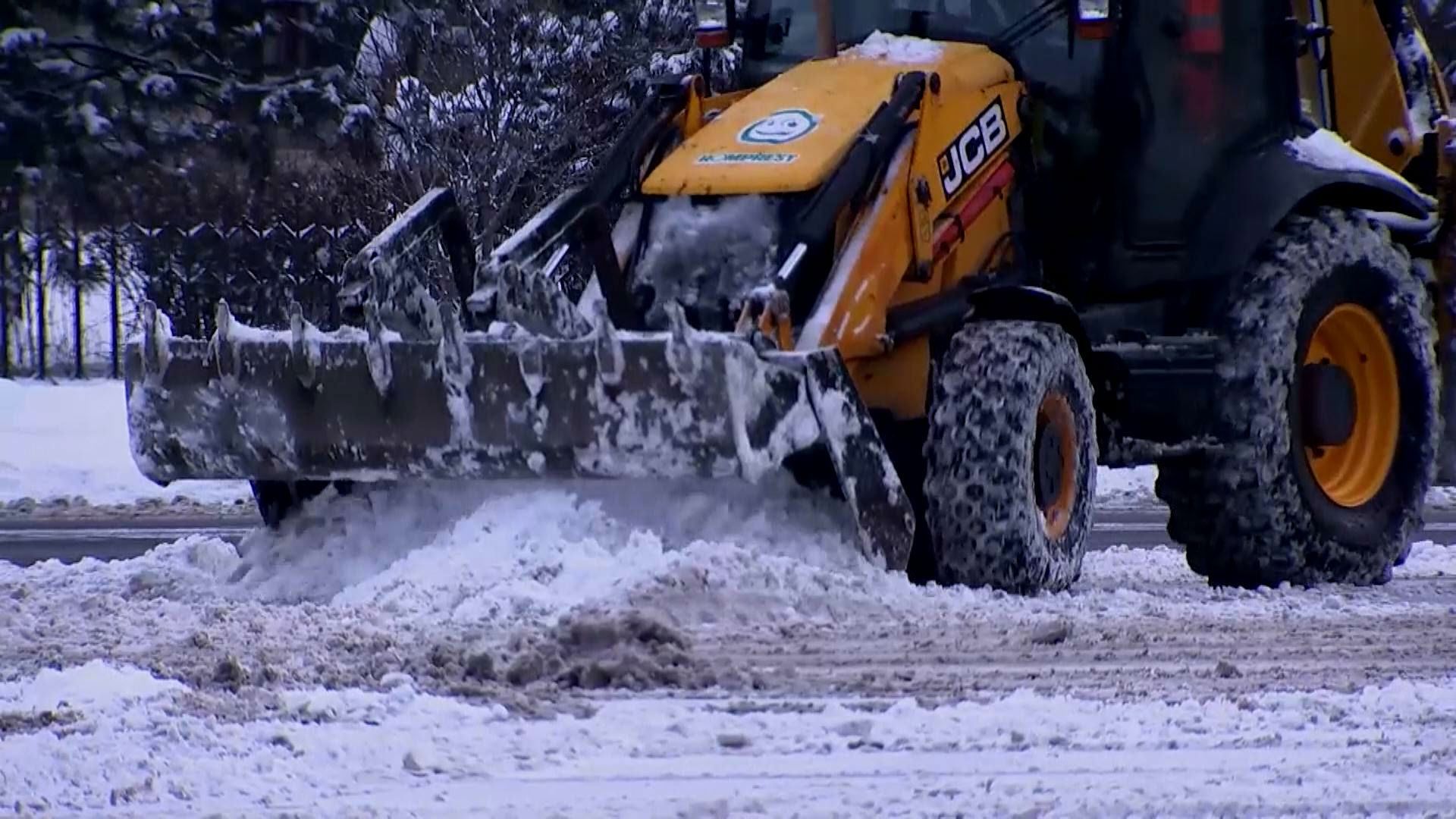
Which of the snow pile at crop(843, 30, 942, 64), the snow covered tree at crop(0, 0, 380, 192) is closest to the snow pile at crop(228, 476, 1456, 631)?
the snow pile at crop(843, 30, 942, 64)

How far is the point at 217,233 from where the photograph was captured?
77.2ft

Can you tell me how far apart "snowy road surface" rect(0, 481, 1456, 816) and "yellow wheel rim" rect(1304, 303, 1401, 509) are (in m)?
0.74

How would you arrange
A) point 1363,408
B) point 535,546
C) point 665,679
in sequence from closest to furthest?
point 665,679 → point 535,546 → point 1363,408

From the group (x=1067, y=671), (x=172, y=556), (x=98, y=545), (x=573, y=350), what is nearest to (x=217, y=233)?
(x=98, y=545)

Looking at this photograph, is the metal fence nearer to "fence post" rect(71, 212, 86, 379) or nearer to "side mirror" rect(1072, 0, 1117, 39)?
"fence post" rect(71, 212, 86, 379)

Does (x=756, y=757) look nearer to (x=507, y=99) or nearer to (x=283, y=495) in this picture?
(x=283, y=495)

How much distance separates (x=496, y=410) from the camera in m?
7.89

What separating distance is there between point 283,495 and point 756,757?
3.96 m

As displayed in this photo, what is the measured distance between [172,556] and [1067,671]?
12.7 ft

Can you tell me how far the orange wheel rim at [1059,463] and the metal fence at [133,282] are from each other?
12.7 m

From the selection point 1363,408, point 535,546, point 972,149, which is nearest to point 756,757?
point 535,546

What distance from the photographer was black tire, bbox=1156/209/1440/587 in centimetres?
903

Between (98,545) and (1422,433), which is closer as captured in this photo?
(1422,433)

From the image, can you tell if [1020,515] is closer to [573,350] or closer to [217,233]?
[573,350]
